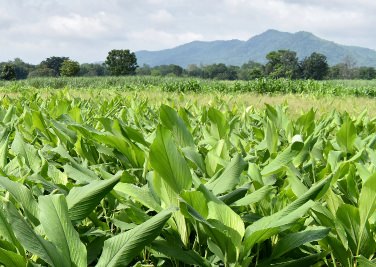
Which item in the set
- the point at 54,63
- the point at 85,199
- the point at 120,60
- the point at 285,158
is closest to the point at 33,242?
the point at 85,199

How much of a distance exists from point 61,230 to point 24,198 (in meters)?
0.17

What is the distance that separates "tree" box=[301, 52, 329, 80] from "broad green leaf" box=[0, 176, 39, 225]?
13168 centimetres

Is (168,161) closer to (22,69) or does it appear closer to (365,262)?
(365,262)

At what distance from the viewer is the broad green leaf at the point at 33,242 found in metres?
0.68

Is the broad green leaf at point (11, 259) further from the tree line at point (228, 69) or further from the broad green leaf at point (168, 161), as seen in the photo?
the tree line at point (228, 69)

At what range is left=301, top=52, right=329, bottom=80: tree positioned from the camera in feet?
417

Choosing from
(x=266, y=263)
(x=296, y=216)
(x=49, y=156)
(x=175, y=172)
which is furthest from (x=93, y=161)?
(x=296, y=216)

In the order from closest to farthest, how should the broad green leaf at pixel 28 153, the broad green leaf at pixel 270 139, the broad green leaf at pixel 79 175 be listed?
the broad green leaf at pixel 79 175 → the broad green leaf at pixel 28 153 → the broad green leaf at pixel 270 139

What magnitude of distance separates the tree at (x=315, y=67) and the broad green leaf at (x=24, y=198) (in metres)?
132

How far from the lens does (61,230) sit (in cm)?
75

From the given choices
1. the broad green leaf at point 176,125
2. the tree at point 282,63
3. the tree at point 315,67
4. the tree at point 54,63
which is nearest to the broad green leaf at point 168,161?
the broad green leaf at point 176,125

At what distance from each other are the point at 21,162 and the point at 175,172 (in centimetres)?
71

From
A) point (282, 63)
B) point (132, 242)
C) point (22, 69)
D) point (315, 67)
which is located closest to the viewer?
point (132, 242)

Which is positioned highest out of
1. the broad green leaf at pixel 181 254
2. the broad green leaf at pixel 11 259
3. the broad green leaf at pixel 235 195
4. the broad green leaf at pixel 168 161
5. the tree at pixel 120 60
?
the tree at pixel 120 60
